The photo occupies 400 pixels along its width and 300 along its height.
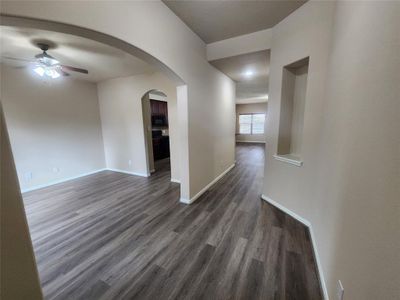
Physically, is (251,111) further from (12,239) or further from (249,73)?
(12,239)

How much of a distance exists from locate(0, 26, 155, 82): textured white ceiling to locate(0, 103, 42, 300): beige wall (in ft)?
8.00

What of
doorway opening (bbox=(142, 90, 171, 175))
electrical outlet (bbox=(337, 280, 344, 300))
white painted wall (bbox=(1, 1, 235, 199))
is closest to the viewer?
electrical outlet (bbox=(337, 280, 344, 300))

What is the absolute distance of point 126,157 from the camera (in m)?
4.73

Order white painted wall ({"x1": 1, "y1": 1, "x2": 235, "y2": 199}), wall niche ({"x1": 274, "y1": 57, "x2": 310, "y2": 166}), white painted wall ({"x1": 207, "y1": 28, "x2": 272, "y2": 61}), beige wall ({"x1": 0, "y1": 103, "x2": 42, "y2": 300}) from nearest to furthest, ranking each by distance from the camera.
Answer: beige wall ({"x1": 0, "y1": 103, "x2": 42, "y2": 300})
white painted wall ({"x1": 1, "y1": 1, "x2": 235, "y2": 199})
wall niche ({"x1": 274, "y1": 57, "x2": 310, "y2": 166})
white painted wall ({"x1": 207, "y1": 28, "x2": 272, "y2": 61})

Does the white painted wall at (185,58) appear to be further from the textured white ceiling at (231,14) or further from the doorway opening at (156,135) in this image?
the doorway opening at (156,135)

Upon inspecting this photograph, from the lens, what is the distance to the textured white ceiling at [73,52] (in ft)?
7.02

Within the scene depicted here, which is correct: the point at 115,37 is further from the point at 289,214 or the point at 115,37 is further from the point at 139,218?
the point at 289,214

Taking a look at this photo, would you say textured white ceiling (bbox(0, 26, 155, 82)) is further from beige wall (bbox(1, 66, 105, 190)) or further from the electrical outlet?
the electrical outlet

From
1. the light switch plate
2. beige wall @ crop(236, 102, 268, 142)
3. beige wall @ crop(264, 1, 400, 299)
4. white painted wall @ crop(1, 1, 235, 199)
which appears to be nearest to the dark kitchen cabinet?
white painted wall @ crop(1, 1, 235, 199)

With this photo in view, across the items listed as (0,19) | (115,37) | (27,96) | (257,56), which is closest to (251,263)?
(115,37)

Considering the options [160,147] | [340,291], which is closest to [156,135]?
[160,147]

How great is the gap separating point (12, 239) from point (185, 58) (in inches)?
105

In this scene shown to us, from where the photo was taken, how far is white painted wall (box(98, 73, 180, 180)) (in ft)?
12.7

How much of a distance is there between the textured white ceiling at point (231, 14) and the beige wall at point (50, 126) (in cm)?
359
